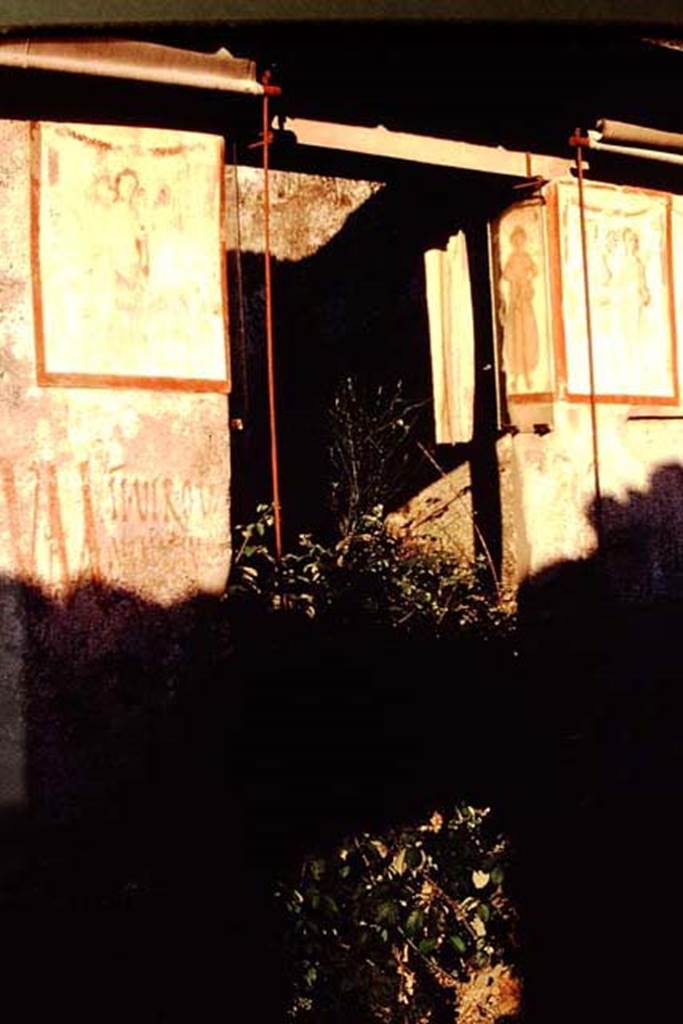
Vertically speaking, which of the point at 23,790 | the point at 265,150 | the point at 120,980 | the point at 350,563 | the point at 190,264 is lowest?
the point at 120,980

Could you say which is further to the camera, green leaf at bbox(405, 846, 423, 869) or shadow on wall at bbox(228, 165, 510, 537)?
shadow on wall at bbox(228, 165, 510, 537)

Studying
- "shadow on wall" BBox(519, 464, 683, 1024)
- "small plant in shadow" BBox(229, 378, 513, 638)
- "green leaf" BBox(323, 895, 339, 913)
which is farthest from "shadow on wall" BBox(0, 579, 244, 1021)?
"shadow on wall" BBox(519, 464, 683, 1024)

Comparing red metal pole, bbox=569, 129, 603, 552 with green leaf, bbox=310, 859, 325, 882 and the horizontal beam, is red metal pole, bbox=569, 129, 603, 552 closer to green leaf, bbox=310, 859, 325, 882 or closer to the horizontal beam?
the horizontal beam

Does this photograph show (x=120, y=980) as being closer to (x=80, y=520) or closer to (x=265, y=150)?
(x=80, y=520)

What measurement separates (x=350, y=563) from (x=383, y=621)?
2.42 ft

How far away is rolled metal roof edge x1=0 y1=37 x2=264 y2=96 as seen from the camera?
9.98ft

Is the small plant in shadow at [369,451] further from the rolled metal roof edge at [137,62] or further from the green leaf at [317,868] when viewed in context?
the rolled metal roof edge at [137,62]

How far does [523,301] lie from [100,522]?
1.86 meters

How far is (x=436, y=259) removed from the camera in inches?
210

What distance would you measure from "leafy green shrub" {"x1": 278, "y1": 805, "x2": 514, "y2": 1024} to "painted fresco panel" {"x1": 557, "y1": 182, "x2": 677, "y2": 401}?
169 centimetres

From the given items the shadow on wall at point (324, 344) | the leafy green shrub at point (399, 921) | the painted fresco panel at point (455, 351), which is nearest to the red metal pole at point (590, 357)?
the painted fresco panel at point (455, 351)

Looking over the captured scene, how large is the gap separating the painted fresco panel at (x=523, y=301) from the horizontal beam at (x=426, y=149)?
149 millimetres

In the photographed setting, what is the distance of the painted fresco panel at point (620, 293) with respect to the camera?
4.34 metres

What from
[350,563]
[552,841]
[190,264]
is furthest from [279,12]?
[350,563]
